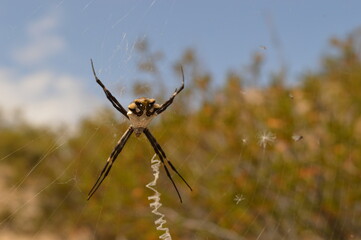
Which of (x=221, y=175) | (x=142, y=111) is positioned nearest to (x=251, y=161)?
(x=221, y=175)

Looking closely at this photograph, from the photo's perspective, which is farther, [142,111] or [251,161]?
[251,161]

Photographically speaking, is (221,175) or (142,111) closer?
(142,111)

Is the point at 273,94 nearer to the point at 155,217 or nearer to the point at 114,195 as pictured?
the point at 155,217

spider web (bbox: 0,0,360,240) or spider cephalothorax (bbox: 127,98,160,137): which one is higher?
spider cephalothorax (bbox: 127,98,160,137)

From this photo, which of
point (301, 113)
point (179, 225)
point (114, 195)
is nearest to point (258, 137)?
point (301, 113)

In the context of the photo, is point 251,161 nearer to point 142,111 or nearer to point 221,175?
point 221,175

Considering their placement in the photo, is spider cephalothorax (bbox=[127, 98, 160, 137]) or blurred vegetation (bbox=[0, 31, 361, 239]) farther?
blurred vegetation (bbox=[0, 31, 361, 239])

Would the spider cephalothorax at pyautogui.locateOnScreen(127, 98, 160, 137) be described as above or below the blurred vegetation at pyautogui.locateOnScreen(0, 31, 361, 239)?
above

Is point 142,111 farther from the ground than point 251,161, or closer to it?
farther from the ground

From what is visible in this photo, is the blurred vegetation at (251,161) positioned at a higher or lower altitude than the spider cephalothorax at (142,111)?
lower

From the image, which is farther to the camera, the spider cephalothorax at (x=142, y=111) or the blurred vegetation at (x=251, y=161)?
the blurred vegetation at (x=251, y=161)
